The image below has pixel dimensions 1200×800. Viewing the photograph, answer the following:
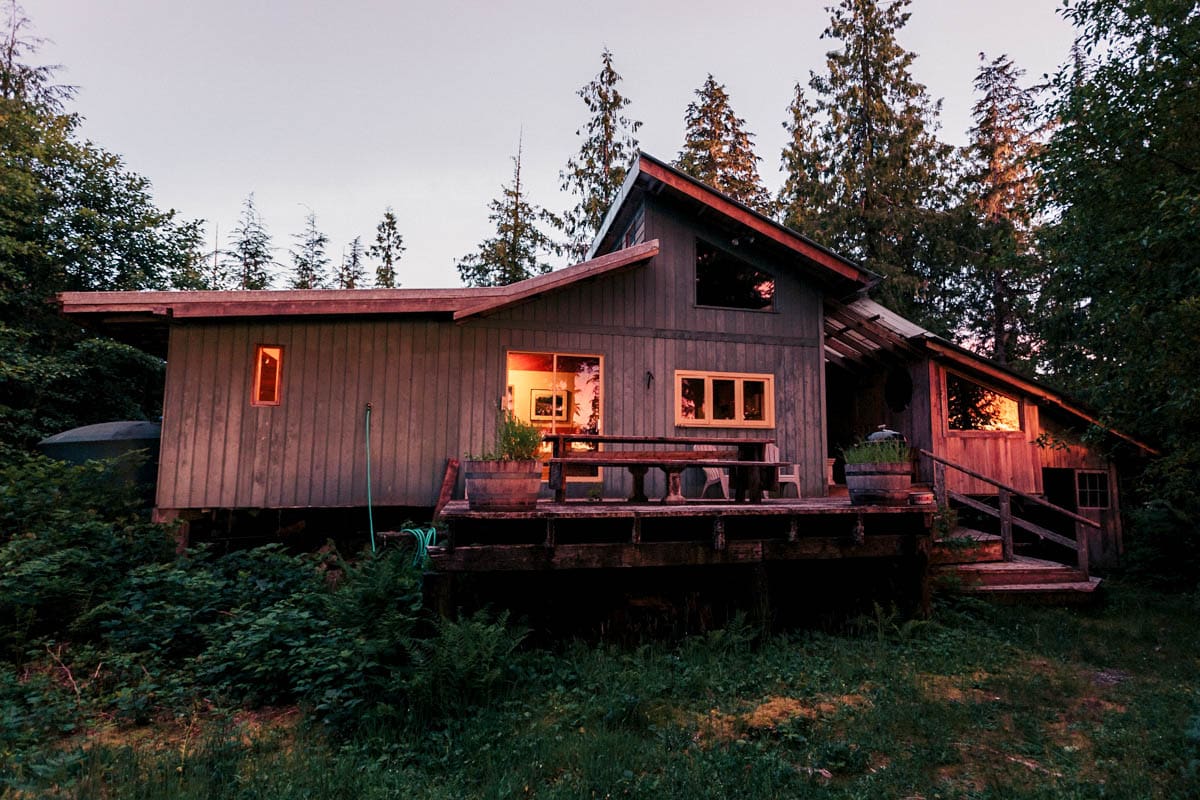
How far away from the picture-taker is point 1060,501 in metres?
12.2

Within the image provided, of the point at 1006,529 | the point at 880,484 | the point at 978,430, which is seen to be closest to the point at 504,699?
the point at 880,484

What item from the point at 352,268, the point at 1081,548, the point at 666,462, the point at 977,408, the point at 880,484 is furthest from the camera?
the point at 352,268

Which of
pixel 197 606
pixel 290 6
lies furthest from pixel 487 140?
pixel 197 606

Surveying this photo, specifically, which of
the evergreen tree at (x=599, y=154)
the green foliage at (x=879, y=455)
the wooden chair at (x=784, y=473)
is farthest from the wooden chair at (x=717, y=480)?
the evergreen tree at (x=599, y=154)

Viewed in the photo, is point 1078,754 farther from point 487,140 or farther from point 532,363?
point 487,140

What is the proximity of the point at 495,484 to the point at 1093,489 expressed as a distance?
41.6 ft

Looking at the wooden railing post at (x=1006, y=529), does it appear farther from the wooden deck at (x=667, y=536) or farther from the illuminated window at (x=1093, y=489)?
the illuminated window at (x=1093, y=489)

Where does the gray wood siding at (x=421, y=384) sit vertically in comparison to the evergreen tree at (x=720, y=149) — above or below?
below

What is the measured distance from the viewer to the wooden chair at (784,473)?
937 cm

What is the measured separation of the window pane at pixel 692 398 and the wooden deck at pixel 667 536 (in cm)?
379

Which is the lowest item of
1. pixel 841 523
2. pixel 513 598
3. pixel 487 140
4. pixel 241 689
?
pixel 241 689

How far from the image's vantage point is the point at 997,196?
1845 centimetres

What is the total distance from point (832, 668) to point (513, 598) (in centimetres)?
298

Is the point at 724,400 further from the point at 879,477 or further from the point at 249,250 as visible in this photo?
the point at 249,250
